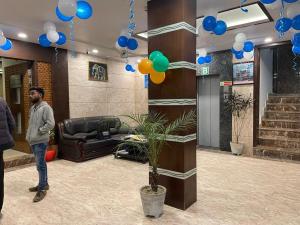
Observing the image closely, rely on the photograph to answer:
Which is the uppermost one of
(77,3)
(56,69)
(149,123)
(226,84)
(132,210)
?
(77,3)

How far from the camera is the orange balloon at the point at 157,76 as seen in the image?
2887 millimetres

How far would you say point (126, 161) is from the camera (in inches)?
216

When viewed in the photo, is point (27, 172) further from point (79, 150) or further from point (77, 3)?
point (77, 3)

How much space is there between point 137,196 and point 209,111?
4.38 m

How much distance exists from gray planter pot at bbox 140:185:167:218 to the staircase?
404 cm

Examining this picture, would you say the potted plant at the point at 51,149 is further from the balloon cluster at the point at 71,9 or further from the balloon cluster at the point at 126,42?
the balloon cluster at the point at 71,9

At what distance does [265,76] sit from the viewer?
6746 mm

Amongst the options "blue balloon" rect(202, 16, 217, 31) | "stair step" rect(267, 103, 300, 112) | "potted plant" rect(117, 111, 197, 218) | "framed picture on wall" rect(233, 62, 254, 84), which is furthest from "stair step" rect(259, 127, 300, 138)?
"potted plant" rect(117, 111, 197, 218)

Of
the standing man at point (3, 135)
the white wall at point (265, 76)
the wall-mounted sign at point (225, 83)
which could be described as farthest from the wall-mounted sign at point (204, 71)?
the standing man at point (3, 135)

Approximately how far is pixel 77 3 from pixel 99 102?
14.6 feet

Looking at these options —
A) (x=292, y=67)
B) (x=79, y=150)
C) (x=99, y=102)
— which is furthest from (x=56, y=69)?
(x=292, y=67)

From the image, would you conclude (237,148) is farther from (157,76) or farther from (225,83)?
(157,76)

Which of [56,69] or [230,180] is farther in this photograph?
[56,69]

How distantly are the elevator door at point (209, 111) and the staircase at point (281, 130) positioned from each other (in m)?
1.30
